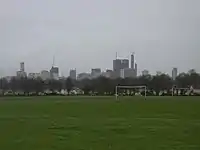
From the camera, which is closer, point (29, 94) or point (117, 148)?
point (117, 148)

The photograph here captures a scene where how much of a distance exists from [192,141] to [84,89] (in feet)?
321

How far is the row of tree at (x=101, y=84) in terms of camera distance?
10875cm

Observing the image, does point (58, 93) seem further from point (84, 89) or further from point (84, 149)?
point (84, 149)

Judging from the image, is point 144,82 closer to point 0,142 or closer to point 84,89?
point 84,89

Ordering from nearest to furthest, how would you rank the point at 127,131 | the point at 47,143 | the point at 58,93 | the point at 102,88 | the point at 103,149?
the point at 103,149 < the point at 47,143 < the point at 127,131 < the point at 102,88 < the point at 58,93

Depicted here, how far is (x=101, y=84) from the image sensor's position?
356 feet

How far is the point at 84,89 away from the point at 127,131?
309 ft

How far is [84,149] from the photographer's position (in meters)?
12.5

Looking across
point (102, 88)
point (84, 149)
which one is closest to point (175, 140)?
point (84, 149)

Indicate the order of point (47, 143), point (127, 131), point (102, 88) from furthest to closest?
1. point (102, 88)
2. point (127, 131)
3. point (47, 143)

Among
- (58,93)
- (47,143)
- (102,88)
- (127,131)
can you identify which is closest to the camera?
(47,143)

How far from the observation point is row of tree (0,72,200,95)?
10875 cm

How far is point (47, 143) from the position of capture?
13.9 meters

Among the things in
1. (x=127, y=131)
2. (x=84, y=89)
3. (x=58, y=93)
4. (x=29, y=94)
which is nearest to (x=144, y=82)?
(x=84, y=89)
